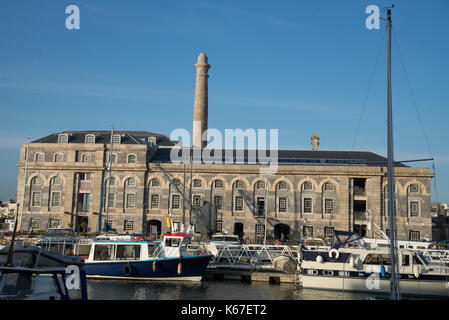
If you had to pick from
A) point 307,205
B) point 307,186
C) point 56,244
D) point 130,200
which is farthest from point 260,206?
point 56,244

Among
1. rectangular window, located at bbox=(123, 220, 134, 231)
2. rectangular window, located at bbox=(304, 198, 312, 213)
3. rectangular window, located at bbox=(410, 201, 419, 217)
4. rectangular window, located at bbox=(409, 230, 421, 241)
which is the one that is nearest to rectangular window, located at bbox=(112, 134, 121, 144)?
rectangular window, located at bbox=(123, 220, 134, 231)

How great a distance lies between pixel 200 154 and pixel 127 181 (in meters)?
10.4

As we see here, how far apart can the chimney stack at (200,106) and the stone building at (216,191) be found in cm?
729

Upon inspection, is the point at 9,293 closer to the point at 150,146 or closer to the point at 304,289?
the point at 304,289

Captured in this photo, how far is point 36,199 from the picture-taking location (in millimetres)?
59281

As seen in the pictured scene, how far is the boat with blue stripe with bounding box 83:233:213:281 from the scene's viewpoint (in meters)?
33.2

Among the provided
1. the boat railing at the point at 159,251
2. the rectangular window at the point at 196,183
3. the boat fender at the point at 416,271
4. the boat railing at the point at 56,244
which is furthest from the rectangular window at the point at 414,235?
the boat railing at the point at 56,244

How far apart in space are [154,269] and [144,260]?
101 centimetres

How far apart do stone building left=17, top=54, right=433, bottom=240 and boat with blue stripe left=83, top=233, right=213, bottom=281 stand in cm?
2117

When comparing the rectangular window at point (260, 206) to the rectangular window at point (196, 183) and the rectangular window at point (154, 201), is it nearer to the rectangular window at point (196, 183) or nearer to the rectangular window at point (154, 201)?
the rectangular window at point (196, 183)

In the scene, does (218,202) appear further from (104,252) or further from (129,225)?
(104,252)

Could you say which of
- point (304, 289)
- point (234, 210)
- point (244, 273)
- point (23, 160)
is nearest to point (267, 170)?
point (234, 210)

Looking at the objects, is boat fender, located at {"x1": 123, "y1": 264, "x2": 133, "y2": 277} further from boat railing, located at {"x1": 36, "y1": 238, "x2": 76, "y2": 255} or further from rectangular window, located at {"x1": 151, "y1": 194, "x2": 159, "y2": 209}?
rectangular window, located at {"x1": 151, "y1": 194, "x2": 159, "y2": 209}

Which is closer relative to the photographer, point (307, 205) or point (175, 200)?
point (307, 205)
